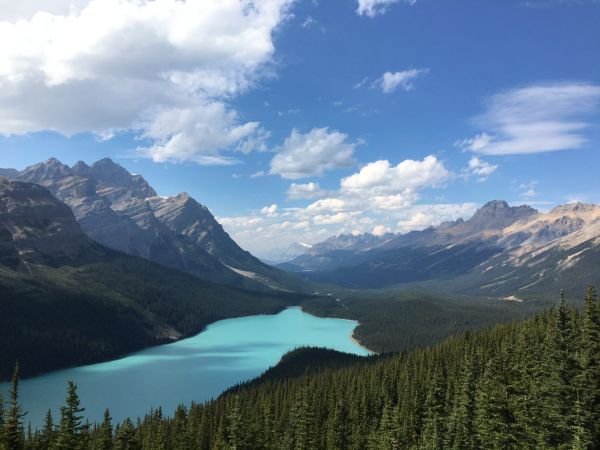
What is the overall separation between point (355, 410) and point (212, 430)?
30.3 m

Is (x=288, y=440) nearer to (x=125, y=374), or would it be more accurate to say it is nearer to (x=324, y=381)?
(x=324, y=381)

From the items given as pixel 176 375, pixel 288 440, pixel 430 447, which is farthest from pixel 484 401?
pixel 176 375

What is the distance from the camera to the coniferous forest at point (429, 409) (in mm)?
43406

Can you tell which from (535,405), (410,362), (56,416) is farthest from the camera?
(56,416)

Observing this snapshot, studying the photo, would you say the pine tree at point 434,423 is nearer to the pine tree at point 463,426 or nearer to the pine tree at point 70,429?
the pine tree at point 463,426

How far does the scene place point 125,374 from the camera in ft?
641

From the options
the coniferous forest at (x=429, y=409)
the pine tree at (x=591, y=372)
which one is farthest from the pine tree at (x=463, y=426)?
the pine tree at (x=591, y=372)

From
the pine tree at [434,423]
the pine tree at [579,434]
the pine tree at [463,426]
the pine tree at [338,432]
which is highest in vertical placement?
the pine tree at [579,434]

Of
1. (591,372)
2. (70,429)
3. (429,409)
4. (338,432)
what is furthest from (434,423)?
(70,429)

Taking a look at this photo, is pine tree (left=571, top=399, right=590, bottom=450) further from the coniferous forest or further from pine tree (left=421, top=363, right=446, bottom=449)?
pine tree (left=421, top=363, right=446, bottom=449)

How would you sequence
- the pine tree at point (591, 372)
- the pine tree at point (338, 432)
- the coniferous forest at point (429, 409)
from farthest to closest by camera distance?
the pine tree at point (338, 432) < the coniferous forest at point (429, 409) < the pine tree at point (591, 372)

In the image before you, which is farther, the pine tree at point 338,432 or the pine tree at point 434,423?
→ the pine tree at point 338,432

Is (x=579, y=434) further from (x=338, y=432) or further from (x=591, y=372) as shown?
(x=338, y=432)

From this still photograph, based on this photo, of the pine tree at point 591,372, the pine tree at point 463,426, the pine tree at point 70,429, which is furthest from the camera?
the pine tree at point 463,426
